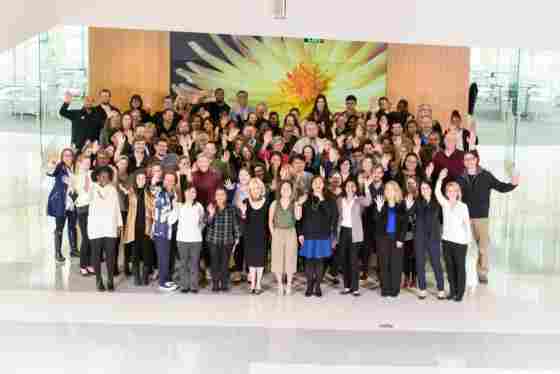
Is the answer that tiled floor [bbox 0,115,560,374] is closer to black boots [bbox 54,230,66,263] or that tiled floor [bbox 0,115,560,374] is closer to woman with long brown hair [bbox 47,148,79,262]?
black boots [bbox 54,230,66,263]

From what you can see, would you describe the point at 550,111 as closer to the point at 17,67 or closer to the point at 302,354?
the point at 17,67

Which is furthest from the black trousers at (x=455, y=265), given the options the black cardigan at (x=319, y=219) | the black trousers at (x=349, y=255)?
the black cardigan at (x=319, y=219)

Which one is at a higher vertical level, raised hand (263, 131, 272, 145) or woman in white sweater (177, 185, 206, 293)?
raised hand (263, 131, 272, 145)

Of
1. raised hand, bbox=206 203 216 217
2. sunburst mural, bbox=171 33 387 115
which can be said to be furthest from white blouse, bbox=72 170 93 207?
sunburst mural, bbox=171 33 387 115

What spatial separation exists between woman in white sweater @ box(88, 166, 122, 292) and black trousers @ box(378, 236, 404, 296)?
3151mm

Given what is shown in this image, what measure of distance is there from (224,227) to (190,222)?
1.32 ft

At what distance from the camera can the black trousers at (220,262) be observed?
471 inches

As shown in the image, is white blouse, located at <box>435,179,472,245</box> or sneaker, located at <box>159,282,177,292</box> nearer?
white blouse, located at <box>435,179,472,245</box>

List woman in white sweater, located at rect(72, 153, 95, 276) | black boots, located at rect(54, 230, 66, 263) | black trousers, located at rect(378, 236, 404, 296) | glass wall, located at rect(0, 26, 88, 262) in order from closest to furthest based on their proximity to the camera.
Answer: black trousers, located at rect(378, 236, 404, 296)
woman in white sweater, located at rect(72, 153, 95, 276)
black boots, located at rect(54, 230, 66, 263)
glass wall, located at rect(0, 26, 88, 262)

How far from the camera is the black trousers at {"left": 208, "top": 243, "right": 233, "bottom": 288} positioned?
1197 cm

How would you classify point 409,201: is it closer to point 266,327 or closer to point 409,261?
point 409,261

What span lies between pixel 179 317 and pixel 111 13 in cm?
338

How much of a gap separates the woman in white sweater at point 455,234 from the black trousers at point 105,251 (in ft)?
12.9

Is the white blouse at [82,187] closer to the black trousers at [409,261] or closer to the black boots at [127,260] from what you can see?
the black boots at [127,260]
